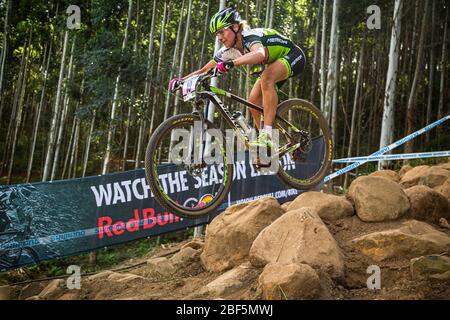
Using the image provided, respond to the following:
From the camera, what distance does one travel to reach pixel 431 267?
4203 mm

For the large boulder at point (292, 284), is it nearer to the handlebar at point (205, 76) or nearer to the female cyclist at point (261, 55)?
the female cyclist at point (261, 55)

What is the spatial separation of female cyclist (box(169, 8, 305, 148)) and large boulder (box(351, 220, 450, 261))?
170 centimetres

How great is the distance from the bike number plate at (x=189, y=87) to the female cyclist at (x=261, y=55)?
129mm

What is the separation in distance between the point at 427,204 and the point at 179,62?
16580 millimetres

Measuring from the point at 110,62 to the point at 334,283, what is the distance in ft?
35.2

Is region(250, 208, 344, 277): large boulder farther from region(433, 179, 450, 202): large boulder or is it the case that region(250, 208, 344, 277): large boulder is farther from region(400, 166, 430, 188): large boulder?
region(400, 166, 430, 188): large boulder

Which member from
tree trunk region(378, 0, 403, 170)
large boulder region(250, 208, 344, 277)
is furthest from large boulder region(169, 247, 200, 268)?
tree trunk region(378, 0, 403, 170)

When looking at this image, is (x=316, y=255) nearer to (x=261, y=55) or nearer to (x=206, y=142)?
(x=206, y=142)

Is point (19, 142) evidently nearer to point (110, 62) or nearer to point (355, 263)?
point (110, 62)

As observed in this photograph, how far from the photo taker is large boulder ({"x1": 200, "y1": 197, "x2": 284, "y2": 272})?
5.61 metres

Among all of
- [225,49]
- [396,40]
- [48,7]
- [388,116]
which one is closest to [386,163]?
[388,116]

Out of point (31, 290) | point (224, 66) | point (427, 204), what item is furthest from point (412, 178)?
point (31, 290)

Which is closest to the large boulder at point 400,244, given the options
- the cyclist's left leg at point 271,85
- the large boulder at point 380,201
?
the large boulder at point 380,201

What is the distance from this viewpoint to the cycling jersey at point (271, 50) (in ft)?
14.7
